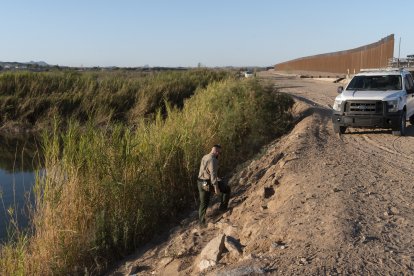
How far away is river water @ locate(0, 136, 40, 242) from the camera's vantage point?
35.2 feet

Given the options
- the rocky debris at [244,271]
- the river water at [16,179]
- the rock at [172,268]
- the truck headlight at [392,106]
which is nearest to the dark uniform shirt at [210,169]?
the rock at [172,268]

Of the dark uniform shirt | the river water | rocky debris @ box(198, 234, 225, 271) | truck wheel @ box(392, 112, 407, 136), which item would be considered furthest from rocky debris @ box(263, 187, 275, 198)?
truck wheel @ box(392, 112, 407, 136)

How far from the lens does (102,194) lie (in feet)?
31.6

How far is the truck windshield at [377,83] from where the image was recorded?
50.9 feet

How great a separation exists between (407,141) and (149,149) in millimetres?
7434

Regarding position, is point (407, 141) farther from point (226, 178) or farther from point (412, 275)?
point (412, 275)

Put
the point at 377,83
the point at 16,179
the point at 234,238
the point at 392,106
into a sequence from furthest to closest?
the point at 16,179
the point at 377,83
the point at 392,106
the point at 234,238

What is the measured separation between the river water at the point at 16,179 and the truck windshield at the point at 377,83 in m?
9.71

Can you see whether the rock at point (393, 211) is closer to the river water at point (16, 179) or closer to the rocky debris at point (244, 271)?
the rocky debris at point (244, 271)

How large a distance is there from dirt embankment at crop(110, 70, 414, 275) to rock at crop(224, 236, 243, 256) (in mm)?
20

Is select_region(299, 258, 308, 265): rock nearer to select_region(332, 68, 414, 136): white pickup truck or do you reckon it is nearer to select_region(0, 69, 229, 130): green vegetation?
select_region(332, 68, 414, 136): white pickup truck

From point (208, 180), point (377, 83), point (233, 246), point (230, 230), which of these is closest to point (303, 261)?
point (233, 246)

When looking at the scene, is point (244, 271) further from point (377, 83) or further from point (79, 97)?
point (79, 97)

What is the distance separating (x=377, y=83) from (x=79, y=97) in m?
20.3
